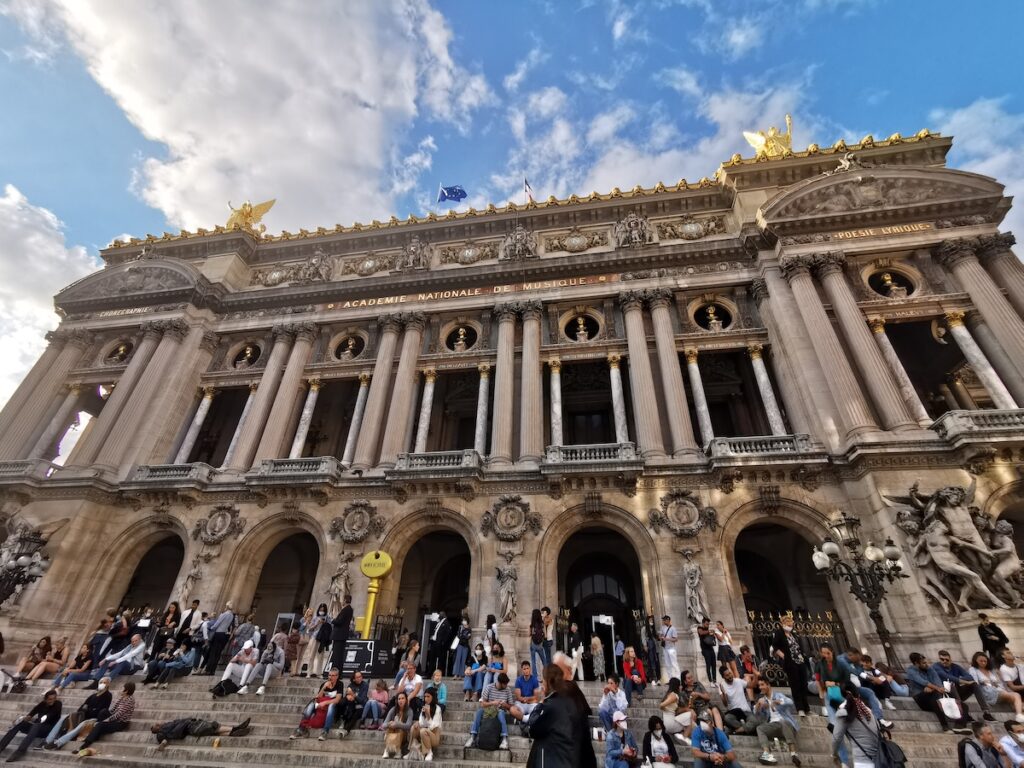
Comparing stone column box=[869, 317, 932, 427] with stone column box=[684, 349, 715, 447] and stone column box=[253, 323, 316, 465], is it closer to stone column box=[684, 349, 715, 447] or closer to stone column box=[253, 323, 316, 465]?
stone column box=[684, 349, 715, 447]

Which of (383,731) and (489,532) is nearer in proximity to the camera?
(383,731)

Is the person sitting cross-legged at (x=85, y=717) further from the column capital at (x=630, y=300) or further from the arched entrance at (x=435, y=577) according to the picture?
the column capital at (x=630, y=300)

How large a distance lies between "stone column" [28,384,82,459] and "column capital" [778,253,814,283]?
34.6 m

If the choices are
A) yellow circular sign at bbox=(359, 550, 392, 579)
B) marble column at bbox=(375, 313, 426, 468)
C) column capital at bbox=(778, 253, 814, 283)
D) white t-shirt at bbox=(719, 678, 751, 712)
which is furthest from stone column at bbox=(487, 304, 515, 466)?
column capital at bbox=(778, 253, 814, 283)

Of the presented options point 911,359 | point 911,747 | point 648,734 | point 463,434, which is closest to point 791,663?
point 911,747

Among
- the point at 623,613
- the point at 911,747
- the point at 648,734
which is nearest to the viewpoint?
the point at 648,734

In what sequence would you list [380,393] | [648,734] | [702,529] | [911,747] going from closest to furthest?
[648,734], [911,747], [702,529], [380,393]

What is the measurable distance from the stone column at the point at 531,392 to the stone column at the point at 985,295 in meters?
16.7

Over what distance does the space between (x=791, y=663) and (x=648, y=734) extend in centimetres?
421

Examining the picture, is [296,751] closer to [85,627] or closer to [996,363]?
[85,627]

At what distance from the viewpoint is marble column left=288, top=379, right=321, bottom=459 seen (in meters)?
22.3

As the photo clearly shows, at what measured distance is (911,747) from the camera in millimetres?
8734

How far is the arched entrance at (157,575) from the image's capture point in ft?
73.4

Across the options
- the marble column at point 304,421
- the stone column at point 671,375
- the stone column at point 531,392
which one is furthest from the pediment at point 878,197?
the marble column at point 304,421
